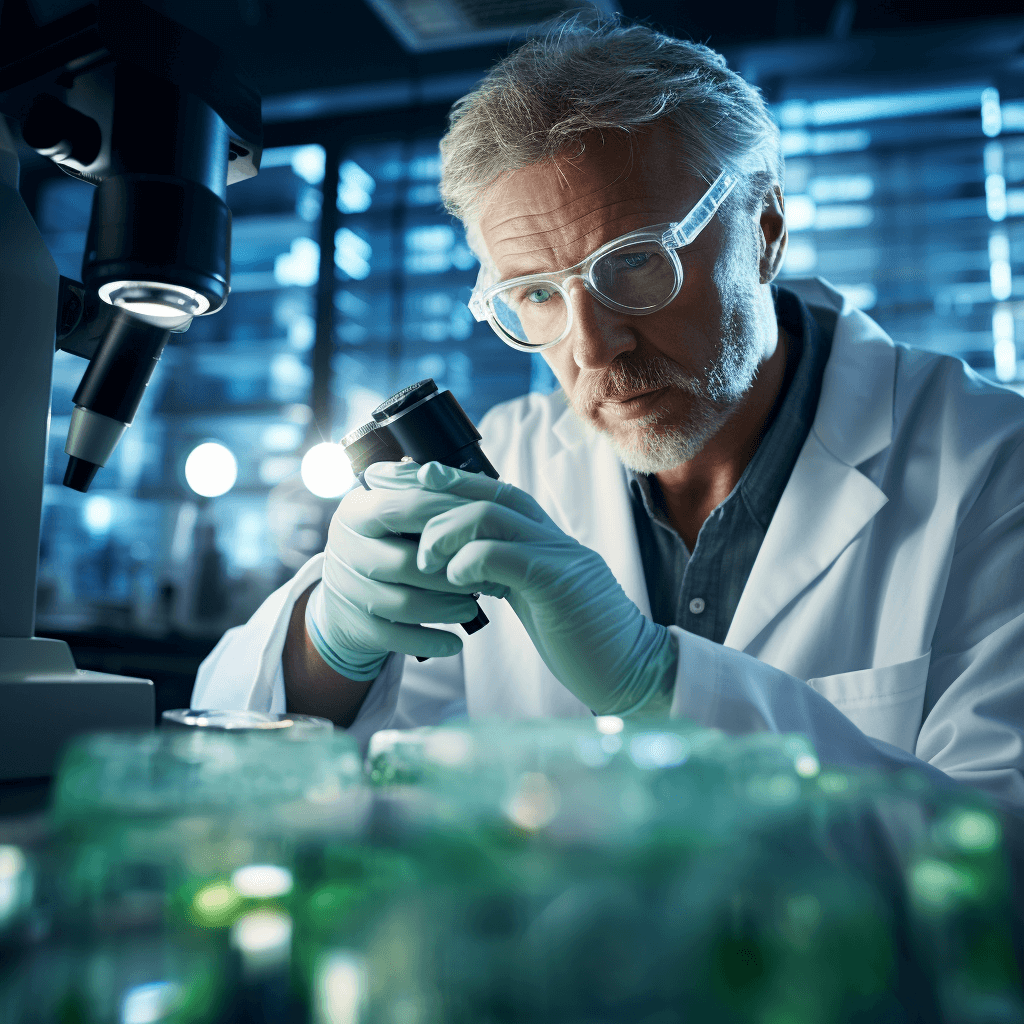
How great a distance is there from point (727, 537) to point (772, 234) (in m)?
0.62

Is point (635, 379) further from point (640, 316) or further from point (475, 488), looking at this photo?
point (475, 488)

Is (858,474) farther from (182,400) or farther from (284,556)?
(182,400)

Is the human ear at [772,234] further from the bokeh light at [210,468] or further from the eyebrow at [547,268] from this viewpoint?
the bokeh light at [210,468]

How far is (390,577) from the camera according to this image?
0.97 metres

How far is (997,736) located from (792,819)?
0.83 m

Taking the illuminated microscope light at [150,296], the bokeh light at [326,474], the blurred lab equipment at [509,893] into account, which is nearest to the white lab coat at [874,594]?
the illuminated microscope light at [150,296]

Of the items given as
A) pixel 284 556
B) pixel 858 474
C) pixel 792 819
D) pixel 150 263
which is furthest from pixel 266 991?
pixel 284 556

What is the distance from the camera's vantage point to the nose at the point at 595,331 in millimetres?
1283

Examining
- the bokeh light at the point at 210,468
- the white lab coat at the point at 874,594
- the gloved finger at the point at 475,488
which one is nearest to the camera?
the gloved finger at the point at 475,488

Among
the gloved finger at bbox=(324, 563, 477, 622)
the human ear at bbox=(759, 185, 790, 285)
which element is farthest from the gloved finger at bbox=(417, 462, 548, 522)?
the human ear at bbox=(759, 185, 790, 285)

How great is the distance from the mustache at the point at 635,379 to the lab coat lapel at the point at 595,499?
178 millimetres

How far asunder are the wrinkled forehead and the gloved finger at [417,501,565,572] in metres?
0.57

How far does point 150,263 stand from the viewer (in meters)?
0.68

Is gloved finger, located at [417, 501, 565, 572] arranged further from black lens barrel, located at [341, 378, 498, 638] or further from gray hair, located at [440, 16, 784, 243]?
gray hair, located at [440, 16, 784, 243]
